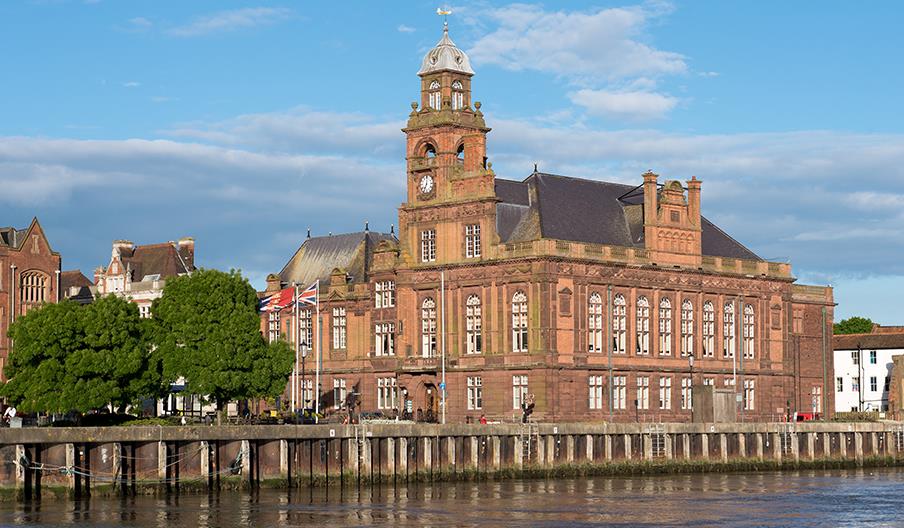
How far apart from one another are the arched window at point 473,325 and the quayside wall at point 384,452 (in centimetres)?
1846

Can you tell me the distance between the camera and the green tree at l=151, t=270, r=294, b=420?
10338 centimetres

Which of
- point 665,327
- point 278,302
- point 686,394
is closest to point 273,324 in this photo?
point 278,302

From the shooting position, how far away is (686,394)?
127 m

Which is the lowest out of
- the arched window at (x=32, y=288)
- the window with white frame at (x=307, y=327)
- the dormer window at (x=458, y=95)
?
the window with white frame at (x=307, y=327)

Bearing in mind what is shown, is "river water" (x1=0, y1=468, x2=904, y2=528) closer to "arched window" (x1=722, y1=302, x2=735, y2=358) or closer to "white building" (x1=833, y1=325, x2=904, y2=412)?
"arched window" (x1=722, y1=302, x2=735, y2=358)

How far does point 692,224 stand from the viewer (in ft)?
424

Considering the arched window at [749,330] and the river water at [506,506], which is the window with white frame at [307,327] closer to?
the arched window at [749,330]

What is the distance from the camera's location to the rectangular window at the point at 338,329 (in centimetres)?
13675

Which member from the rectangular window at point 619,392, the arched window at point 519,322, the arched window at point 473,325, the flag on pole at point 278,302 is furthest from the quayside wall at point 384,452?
the flag on pole at point 278,302

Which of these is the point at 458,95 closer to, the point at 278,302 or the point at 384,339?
the point at 384,339

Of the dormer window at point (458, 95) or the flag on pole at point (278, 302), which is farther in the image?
the dormer window at point (458, 95)

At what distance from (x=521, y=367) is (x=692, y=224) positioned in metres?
19.5

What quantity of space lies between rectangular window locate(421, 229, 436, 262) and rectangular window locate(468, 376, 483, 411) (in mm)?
9455

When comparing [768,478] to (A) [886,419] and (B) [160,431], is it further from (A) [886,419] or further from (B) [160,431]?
(B) [160,431]
